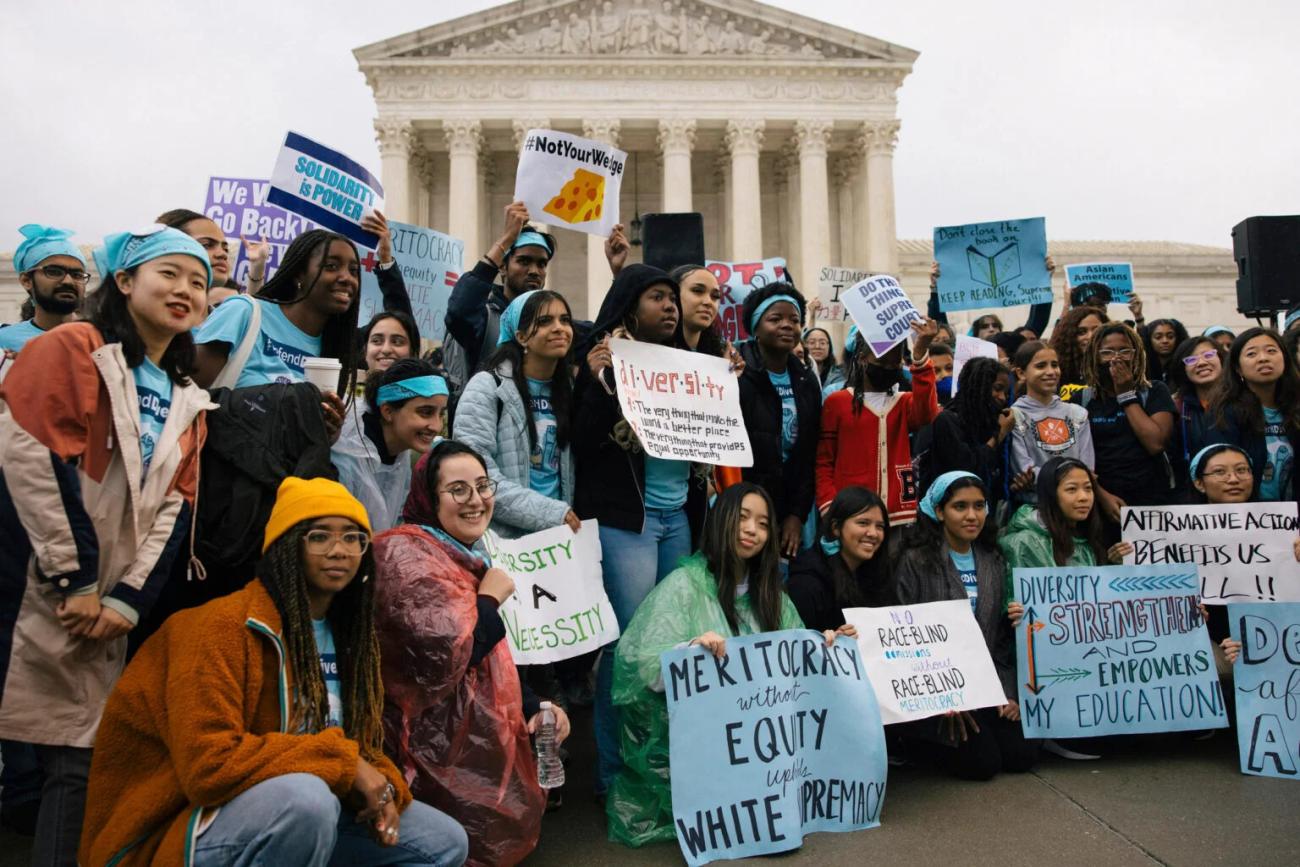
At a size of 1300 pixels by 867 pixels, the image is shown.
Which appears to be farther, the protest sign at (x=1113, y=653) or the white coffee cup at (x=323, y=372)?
the protest sign at (x=1113, y=653)

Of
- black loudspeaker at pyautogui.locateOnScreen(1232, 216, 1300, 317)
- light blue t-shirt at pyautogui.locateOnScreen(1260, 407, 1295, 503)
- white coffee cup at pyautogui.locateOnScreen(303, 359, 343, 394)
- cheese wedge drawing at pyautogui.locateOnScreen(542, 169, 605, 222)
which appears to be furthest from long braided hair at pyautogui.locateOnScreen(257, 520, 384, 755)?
black loudspeaker at pyautogui.locateOnScreen(1232, 216, 1300, 317)

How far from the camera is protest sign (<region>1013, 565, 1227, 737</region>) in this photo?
4.73 metres

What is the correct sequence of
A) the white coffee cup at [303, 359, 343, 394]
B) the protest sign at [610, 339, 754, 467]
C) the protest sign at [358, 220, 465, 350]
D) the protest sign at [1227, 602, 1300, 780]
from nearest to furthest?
the white coffee cup at [303, 359, 343, 394] < the protest sign at [610, 339, 754, 467] < the protest sign at [1227, 602, 1300, 780] < the protest sign at [358, 220, 465, 350]

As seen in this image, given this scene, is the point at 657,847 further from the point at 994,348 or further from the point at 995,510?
the point at 994,348

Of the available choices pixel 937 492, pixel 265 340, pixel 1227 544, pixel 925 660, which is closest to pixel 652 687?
pixel 925 660

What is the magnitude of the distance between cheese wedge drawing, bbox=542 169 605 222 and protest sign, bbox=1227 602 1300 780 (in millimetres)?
4462

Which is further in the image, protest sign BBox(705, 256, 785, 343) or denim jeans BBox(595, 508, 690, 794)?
protest sign BBox(705, 256, 785, 343)

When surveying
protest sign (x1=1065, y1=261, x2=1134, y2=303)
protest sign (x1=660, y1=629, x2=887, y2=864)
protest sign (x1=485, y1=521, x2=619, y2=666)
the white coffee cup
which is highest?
protest sign (x1=1065, y1=261, x2=1134, y2=303)

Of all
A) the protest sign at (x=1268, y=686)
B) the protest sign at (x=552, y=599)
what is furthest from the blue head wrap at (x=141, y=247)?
the protest sign at (x=1268, y=686)

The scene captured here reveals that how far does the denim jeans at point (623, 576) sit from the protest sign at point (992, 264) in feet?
16.8

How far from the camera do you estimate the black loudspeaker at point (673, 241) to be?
618 centimetres

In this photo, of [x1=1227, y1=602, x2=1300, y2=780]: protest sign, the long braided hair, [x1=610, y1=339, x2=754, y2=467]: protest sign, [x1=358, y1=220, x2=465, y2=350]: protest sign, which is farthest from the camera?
[x1=358, y1=220, x2=465, y2=350]: protest sign

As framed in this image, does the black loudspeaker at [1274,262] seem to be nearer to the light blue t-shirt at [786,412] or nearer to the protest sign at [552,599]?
the light blue t-shirt at [786,412]

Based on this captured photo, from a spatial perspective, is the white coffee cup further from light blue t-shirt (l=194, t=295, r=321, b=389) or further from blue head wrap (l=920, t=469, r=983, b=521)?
blue head wrap (l=920, t=469, r=983, b=521)
